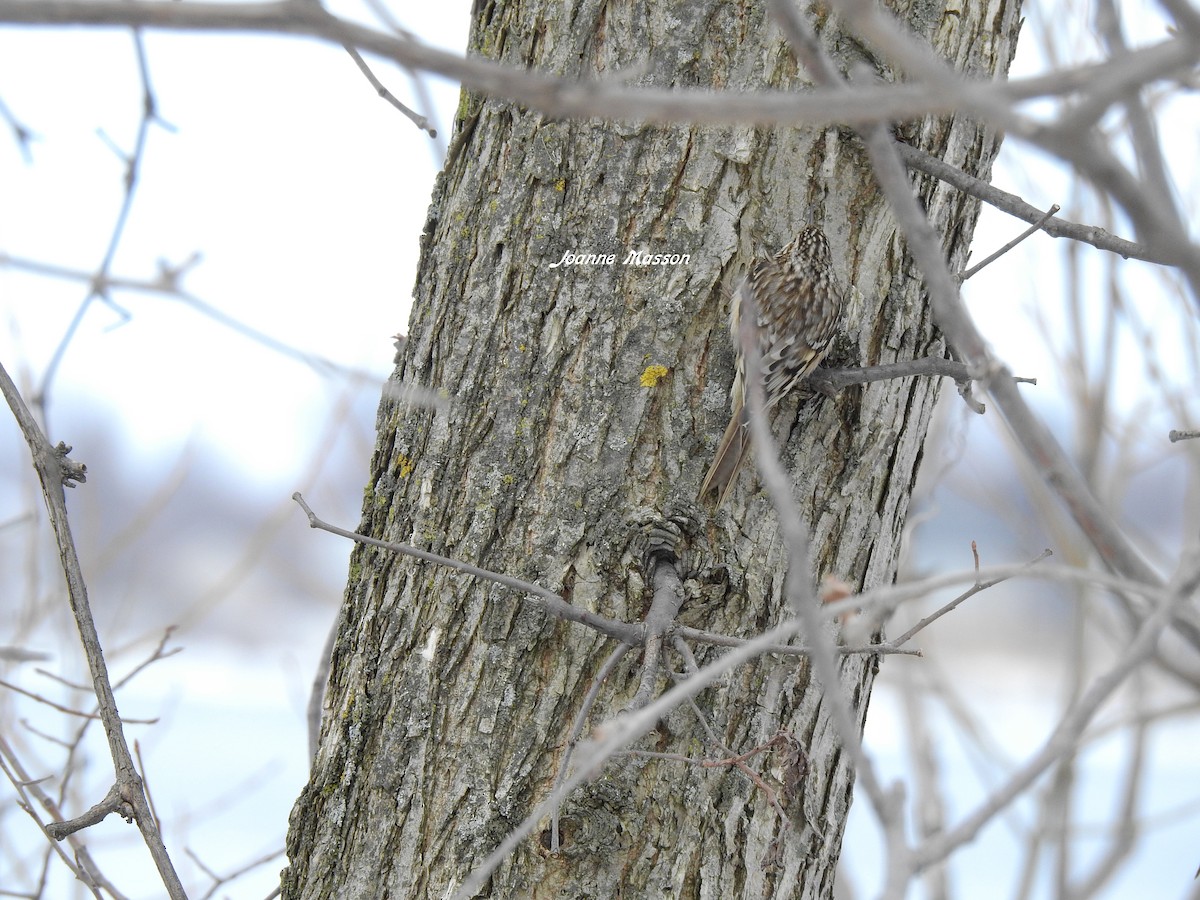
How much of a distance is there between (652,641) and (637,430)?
373 mm

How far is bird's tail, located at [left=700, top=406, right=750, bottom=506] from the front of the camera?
171 cm

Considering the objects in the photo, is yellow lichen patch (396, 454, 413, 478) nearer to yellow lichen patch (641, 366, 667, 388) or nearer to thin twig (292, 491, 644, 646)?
thin twig (292, 491, 644, 646)

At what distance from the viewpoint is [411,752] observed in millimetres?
1725

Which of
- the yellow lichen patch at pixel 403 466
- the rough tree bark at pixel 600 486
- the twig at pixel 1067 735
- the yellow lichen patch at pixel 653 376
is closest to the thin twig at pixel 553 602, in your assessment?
the rough tree bark at pixel 600 486

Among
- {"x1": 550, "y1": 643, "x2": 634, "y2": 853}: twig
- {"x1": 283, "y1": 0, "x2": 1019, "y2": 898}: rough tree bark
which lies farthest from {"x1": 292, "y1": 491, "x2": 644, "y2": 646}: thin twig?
{"x1": 283, "y1": 0, "x2": 1019, "y2": 898}: rough tree bark

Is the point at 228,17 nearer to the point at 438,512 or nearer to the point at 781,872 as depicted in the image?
the point at 438,512

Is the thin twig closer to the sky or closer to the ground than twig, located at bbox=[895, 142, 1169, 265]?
closer to the ground

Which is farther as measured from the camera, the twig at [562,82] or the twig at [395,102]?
the twig at [395,102]

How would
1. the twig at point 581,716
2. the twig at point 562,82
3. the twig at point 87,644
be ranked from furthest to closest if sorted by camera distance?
1. the twig at point 87,644
2. the twig at point 581,716
3. the twig at point 562,82

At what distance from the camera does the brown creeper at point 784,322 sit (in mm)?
1721

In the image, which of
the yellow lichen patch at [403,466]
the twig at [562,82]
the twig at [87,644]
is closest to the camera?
the twig at [562,82]

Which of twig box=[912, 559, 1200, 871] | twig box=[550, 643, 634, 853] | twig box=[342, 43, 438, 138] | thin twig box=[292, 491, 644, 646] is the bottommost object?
twig box=[912, 559, 1200, 871]
